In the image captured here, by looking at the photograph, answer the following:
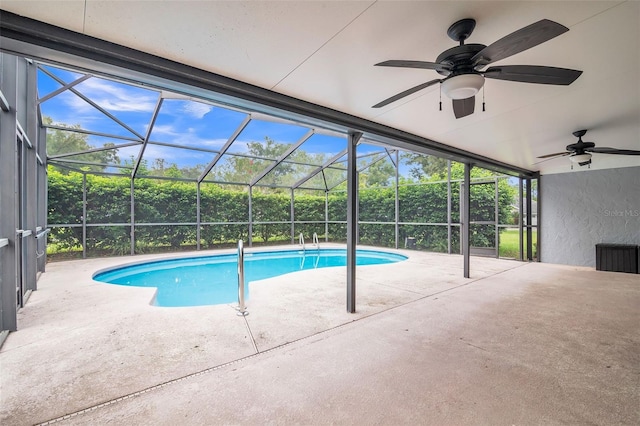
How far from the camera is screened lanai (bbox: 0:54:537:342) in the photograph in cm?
569

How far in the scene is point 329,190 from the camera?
12359 millimetres

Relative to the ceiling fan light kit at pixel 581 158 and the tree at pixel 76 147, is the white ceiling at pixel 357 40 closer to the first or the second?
the ceiling fan light kit at pixel 581 158

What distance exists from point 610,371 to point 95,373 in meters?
4.15

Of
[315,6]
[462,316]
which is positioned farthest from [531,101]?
[315,6]

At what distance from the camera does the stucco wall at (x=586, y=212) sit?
6570 mm

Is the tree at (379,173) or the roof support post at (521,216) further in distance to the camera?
the tree at (379,173)

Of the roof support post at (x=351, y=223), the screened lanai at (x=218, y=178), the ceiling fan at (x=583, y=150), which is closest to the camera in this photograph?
the roof support post at (x=351, y=223)

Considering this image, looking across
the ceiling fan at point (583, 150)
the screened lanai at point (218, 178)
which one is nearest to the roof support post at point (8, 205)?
the screened lanai at point (218, 178)

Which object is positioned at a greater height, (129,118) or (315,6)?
(129,118)

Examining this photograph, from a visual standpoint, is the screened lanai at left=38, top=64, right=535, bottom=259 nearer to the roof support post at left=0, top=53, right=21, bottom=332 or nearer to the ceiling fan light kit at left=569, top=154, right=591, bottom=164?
the roof support post at left=0, top=53, right=21, bottom=332

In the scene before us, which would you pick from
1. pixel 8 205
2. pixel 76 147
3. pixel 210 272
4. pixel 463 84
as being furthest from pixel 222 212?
pixel 463 84

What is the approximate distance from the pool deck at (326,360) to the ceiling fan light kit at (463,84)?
2163 millimetres

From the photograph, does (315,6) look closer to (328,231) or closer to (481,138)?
(481,138)

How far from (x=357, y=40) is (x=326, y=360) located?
2572mm
